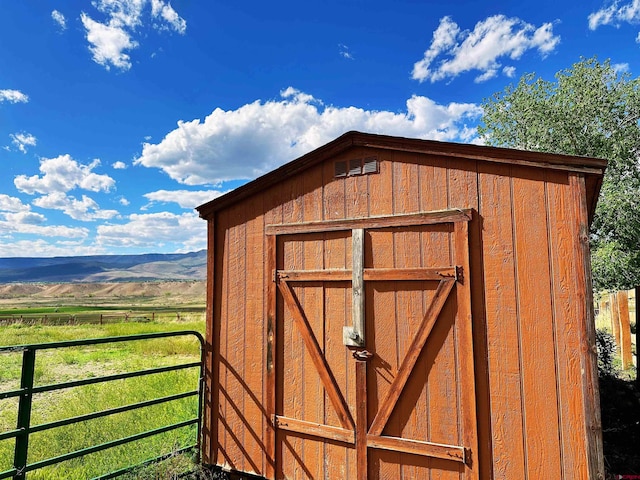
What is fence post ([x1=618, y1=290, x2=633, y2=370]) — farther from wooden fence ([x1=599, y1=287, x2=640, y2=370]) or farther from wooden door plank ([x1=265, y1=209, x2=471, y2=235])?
A: wooden door plank ([x1=265, y1=209, x2=471, y2=235])

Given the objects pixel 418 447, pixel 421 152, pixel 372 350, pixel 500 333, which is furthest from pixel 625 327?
pixel 421 152

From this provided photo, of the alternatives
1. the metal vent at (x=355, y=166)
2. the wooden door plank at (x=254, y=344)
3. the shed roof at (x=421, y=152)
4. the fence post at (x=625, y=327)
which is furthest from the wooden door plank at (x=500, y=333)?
the fence post at (x=625, y=327)

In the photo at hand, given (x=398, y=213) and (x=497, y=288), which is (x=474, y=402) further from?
(x=398, y=213)

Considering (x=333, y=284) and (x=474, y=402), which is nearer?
(x=474, y=402)

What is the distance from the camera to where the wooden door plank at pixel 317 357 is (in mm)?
3832

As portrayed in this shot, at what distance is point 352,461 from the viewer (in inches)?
148

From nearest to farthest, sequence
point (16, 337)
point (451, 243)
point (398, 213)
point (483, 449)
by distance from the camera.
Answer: point (483, 449) < point (451, 243) < point (398, 213) < point (16, 337)

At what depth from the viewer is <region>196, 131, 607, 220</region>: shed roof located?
3.13 meters

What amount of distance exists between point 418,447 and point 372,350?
93cm

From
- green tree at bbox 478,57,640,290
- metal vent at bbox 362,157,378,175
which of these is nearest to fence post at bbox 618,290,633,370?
green tree at bbox 478,57,640,290

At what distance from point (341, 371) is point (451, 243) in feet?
5.55

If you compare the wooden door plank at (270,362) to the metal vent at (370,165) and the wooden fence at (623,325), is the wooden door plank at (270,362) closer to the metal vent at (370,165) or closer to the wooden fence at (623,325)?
the metal vent at (370,165)

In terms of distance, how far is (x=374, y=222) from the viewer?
3.83 m

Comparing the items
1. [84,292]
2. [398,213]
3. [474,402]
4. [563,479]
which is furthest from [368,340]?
[84,292]
